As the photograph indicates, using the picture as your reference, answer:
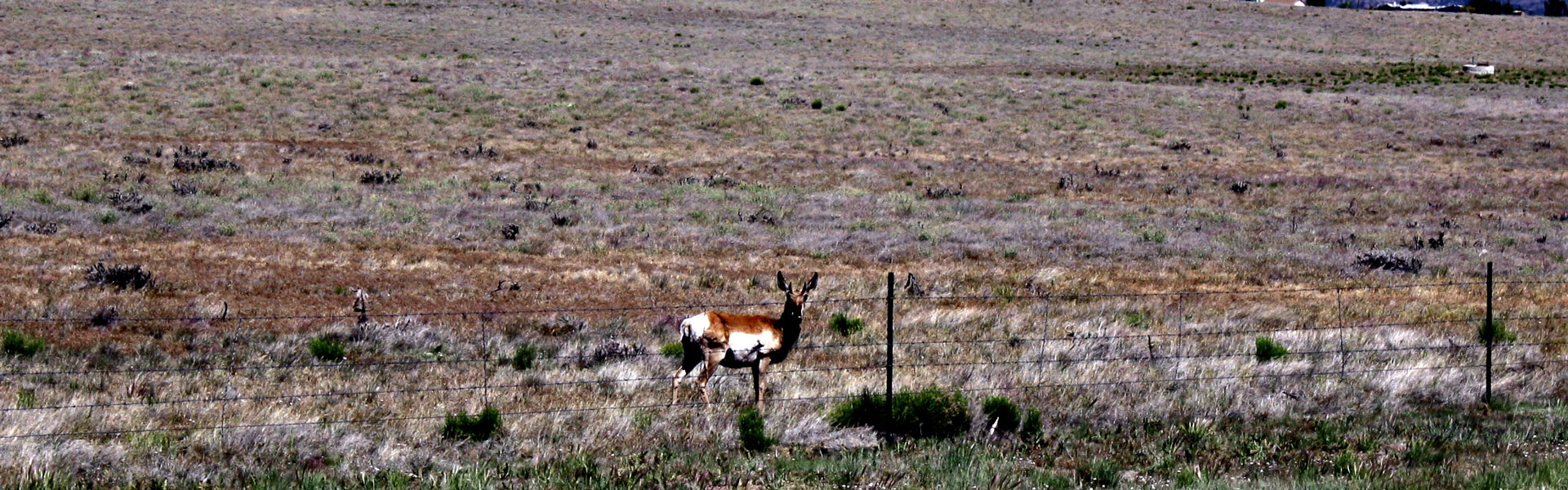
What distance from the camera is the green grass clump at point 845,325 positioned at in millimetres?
14506

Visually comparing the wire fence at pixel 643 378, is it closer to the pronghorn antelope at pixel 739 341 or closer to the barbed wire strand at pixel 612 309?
the barbed wire strand at pixel 612 309

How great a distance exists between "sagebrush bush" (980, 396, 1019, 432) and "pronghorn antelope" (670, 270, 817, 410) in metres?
1.75

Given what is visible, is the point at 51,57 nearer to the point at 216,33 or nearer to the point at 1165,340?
the point at 216,33

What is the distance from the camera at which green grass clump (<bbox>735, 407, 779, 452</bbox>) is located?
29.4ft

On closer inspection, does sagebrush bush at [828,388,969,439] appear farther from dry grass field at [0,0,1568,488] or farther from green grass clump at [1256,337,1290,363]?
green grass clump at [1256,337,1290,363]

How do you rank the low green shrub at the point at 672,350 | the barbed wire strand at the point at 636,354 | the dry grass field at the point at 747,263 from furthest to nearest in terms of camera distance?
the low green shrub at the point at 672,350
the barbed wire strand at the point at 636,354
the dry grass field at the point at 747,263

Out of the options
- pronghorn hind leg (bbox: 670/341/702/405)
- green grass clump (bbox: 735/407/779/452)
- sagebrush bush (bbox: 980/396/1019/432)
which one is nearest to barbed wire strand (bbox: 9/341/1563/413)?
pronghorn hind leg (bbox: 670/341/702/405)

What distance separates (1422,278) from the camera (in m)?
20.4

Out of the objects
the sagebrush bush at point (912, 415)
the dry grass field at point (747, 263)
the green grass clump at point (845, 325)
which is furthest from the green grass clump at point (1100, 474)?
the green grass clump at point (845, 325)

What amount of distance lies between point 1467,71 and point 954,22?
33.2 meters

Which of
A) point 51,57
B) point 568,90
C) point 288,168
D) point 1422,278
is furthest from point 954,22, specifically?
point 1422,278

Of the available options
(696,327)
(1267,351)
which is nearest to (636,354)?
(696,327)

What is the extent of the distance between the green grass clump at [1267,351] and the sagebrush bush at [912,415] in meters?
4.71

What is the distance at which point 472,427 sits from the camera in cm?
906
